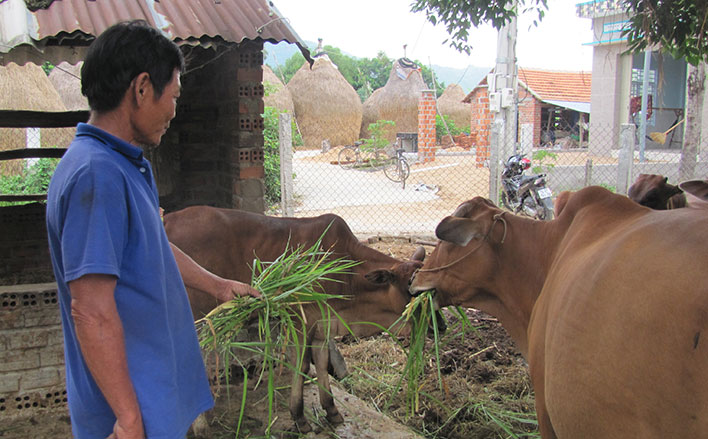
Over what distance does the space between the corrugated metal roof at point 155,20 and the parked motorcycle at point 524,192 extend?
5961 millimetres

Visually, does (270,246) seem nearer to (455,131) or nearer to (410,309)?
(410,309)

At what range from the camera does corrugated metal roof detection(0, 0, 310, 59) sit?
162 inches

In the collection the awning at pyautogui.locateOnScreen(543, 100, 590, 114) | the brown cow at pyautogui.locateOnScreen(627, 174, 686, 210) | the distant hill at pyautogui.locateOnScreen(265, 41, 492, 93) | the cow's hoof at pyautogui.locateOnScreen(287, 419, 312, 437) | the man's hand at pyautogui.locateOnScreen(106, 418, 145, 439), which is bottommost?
the cow's hoof at pyautogui.locateOnScreen(287, 419, 312, 437)

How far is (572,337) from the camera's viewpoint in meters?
2.22

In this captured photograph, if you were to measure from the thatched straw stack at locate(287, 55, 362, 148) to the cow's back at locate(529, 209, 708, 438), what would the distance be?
89.6 ft

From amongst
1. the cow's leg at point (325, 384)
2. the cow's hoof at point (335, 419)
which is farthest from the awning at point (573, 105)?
the cow's hoof at point (335, 419)

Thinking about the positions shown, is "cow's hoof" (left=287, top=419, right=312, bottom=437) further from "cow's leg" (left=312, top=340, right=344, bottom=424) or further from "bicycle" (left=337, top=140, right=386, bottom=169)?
"bicycle" (left=337, top=140, right=386, bottom=169)

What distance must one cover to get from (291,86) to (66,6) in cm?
2577

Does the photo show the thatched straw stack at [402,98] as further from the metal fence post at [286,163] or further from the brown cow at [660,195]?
the brown cow at [660,195]

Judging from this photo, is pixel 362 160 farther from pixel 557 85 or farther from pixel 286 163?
pixel 286 163

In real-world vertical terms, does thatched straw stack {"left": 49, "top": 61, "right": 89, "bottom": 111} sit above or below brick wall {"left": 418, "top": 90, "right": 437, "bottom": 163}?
above

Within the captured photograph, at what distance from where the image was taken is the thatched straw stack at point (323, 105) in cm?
2928

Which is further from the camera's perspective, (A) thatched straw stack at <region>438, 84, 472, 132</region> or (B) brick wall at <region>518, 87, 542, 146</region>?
(A) thatched straw stack at <region>438, 84, 472, 132</region>

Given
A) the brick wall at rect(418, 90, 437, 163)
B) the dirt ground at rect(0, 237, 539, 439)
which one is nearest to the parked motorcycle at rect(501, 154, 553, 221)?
the dirt ground at rect(0, 237, 539, 439)
